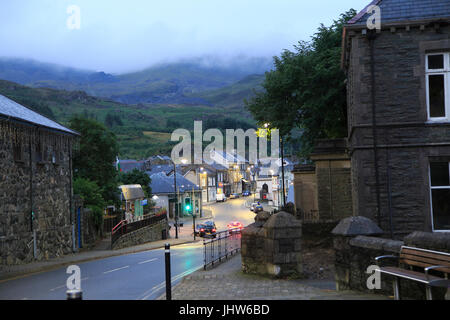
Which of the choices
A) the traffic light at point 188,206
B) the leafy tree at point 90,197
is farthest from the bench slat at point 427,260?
the traffic light at point 188,206

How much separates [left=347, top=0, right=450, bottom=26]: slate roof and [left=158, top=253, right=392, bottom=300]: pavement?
839 centimetres

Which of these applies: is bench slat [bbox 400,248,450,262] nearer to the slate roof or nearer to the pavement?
the pavement

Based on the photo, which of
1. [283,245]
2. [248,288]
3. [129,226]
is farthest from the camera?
[129,226]

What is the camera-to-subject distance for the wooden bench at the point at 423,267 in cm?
709

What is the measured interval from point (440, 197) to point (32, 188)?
18219 mm

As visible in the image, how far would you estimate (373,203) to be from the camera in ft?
52.4

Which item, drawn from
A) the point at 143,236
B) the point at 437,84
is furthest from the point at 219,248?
the point at 143,236

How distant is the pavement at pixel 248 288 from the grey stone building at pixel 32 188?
984cm

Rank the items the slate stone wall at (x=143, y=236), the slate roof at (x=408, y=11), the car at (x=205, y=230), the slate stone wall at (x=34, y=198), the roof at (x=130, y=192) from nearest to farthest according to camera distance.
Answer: the slate roof at (x=408, y=11) → the slate stone wall at (x=34, y=198) → the slate stone wall at (x=143, y=236) → the roof at (x=130, y=192) → the car at (x=205, y=230)

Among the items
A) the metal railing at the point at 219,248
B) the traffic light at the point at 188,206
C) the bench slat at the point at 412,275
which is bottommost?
the metal railing at the point at 219,248

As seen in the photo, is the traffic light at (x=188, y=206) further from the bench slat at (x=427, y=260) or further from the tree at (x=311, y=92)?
the bench slat at (x=427, y=260)

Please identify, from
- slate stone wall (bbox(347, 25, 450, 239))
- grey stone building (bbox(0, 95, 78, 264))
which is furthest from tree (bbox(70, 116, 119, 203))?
slate stone wall (bbox(347, 25, 450, 239))

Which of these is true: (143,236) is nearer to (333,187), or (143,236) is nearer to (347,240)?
(333,187)

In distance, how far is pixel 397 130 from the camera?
15.9 metres
